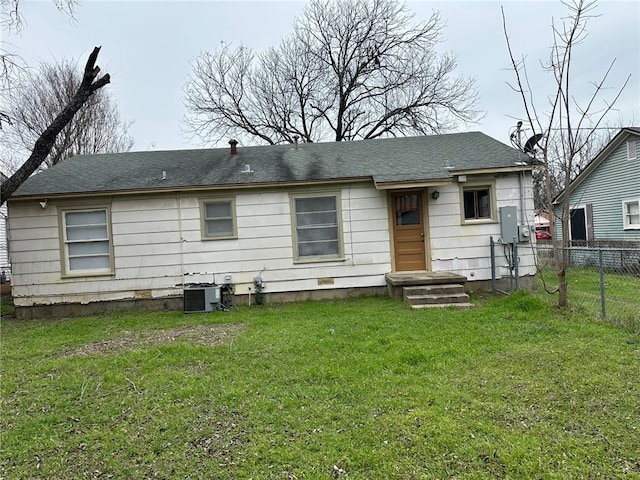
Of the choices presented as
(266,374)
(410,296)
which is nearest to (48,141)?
(266,374)

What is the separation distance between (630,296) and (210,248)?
7.92 m

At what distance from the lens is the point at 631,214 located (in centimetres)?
1286

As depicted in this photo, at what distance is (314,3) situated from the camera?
717 inches

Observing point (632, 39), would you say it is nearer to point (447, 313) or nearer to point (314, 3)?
point (447, 313)

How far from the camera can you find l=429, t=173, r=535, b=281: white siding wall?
8281mm

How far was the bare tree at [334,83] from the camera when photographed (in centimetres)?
1794

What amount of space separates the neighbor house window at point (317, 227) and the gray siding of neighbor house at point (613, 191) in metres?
9.31

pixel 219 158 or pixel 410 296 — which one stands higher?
pixel 219 158

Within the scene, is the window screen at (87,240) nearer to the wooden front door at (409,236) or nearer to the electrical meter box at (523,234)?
the wooden front door at (409,236)

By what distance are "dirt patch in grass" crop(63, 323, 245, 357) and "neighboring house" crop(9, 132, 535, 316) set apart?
2.20 metres

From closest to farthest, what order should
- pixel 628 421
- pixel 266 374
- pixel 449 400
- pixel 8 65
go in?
pixel 628 421 < pixel 449 400 < pixel 266 374 < pixel 8 65

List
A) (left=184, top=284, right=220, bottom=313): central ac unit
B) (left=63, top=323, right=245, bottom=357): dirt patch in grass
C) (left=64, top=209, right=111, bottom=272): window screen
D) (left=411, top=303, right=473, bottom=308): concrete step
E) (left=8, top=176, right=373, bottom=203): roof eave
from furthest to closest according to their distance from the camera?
1. (left=64, top=209, right=111, bottom=272): window screen
2. (left=8, top=176, right=373, bottom=203): roof eave
3. (left=184, top=284, right=220, bottom=313): central ac unit
4. (left=411, top=303, right=473, bottom=308): concrete step
5. (left=63, top=323, right=245, bottom=357): dirt patch in grass

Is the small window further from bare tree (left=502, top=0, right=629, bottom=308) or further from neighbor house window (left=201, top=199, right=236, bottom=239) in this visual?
neighbor house window (left=201, top=199, right=236, bottom=239)

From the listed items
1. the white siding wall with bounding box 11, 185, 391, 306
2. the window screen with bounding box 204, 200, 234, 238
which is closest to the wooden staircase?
the white siding wall with bounding box 11, 185, 391, 306
